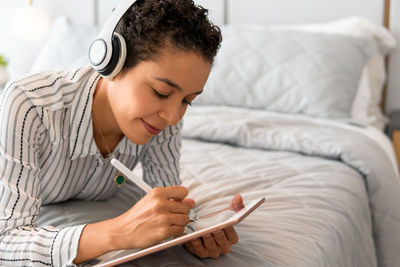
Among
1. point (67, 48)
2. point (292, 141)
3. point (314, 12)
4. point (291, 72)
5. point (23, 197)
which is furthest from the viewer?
point (314, 12)

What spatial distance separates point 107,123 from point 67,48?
152cm

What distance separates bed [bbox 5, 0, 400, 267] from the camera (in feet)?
3.33

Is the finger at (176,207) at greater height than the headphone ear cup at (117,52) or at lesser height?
lesser

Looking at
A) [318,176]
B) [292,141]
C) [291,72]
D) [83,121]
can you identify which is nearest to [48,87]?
[83,121]

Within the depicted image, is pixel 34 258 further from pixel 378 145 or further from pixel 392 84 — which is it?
pixel 392 84

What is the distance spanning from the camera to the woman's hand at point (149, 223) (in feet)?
2.28

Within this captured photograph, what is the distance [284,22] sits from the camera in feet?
8.25

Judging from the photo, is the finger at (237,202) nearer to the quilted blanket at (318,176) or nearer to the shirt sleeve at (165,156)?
the quilted blanket at (318,176)

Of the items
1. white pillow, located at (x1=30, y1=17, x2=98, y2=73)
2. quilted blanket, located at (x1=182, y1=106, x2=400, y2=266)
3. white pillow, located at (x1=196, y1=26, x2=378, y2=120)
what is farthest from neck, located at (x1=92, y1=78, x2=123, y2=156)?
white pillow, located at (x1=30, y1=17, x2=98, y2=73)

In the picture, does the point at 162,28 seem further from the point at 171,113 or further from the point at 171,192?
the point at 171,192

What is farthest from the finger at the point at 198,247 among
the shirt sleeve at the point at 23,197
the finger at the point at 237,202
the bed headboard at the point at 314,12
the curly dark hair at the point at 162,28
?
the bed headboard at the point at 314,12

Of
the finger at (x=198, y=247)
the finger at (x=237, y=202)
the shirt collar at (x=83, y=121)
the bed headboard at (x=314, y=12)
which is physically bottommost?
the finger at (x=198, y=247)

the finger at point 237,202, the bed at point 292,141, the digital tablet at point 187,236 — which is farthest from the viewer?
the bed at point 292,141

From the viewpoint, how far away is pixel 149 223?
0.69 meters
